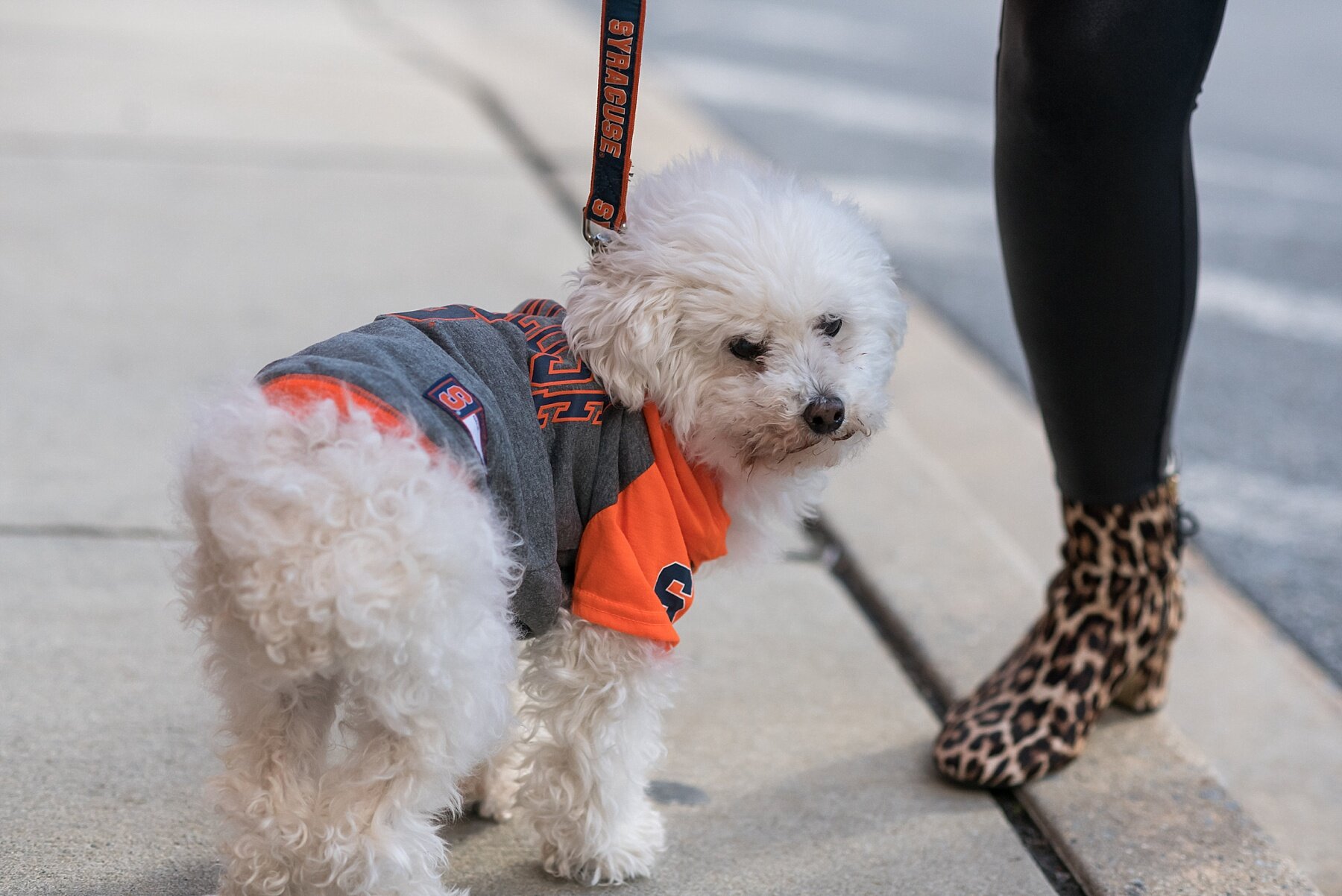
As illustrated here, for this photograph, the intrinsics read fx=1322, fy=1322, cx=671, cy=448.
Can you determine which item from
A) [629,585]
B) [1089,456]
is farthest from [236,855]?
[1089,456]

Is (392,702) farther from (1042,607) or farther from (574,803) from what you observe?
(1042,607)

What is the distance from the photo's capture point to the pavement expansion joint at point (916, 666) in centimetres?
218

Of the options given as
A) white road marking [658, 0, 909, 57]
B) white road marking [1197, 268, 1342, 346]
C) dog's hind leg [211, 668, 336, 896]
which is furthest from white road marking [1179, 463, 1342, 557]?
white road marking [658, 0, 909, 57]

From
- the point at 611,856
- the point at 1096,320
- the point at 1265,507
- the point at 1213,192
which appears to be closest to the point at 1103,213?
the point at 1096,320

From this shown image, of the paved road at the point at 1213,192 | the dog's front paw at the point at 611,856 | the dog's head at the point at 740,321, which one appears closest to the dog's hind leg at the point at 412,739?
the dog's front paw at the point at 611,856

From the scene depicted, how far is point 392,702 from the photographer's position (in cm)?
157

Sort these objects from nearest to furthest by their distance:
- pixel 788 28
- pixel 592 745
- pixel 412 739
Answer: pixel 412 739 < pixel 592 745 < pixel 788 28

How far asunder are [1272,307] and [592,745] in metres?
4.15

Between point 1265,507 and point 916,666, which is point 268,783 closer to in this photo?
point 916,666

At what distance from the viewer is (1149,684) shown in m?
2.56

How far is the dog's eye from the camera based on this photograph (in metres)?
1.84

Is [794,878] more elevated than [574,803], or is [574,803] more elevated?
[574,803]

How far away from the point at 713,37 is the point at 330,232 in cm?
567

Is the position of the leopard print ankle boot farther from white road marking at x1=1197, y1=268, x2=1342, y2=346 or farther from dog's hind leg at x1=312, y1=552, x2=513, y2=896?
white road marking at x1=1197, y1=268, x2=1342, y2=346
